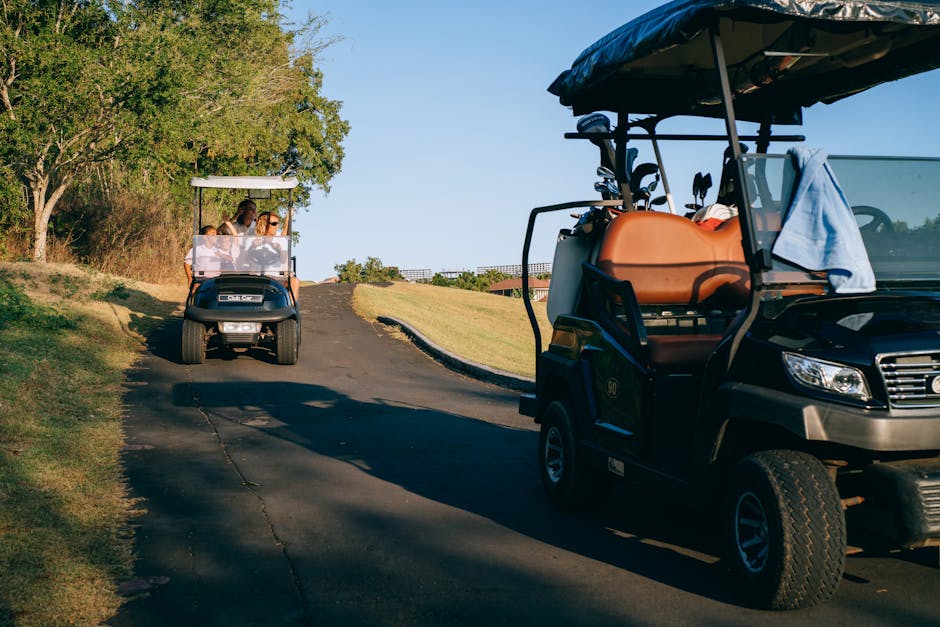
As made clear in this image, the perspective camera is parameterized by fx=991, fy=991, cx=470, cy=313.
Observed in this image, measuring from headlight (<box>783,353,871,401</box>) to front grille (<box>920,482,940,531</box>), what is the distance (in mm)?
426

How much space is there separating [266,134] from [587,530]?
32.0m

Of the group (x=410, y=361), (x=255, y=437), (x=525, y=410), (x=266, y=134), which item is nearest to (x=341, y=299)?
(x=410, y=361)

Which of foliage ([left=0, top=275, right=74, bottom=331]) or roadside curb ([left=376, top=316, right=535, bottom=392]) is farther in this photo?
foliage ([left=0, top=275, right=74, bottom=331])

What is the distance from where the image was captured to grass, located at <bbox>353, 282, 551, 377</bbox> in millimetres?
19391

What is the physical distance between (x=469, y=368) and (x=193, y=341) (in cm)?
422

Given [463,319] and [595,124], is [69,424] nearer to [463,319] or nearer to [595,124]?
[595,124]

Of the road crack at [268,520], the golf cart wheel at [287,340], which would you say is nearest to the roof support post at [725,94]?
the road crack at [268,520]

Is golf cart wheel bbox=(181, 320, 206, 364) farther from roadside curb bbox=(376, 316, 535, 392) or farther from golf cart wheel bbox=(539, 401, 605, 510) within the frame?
golf cart wheel bbox=(539, 401, 605, 510)

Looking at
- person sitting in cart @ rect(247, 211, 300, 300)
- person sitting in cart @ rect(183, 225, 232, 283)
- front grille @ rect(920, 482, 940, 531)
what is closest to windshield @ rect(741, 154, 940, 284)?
front grille @ rect(920, 482, 940, 531)

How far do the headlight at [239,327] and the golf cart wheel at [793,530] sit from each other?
1138 cm

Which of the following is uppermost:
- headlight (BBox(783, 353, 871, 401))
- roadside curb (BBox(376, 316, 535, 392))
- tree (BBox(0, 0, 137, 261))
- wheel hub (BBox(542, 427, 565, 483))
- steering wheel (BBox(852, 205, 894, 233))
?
tree (BBox(0, 0, 137, 261))

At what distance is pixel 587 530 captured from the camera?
6129 mm

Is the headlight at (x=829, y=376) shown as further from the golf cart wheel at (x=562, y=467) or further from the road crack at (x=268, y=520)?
the road crack at (x=268, y=520)

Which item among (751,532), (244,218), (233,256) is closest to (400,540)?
(751,532)
